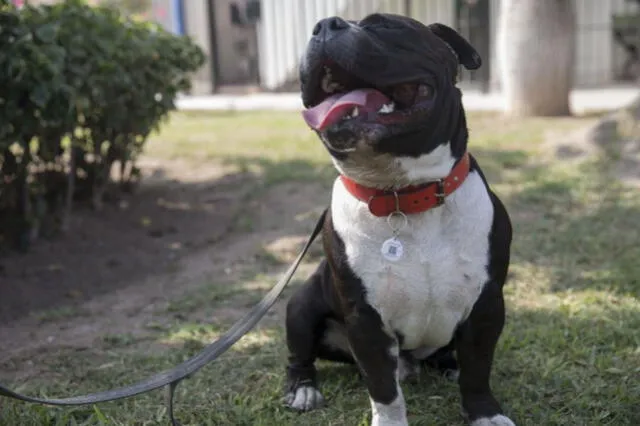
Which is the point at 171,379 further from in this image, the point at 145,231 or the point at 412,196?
the point at 145,231

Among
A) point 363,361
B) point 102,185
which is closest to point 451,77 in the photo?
point 363,361

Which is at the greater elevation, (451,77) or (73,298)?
(451,77)

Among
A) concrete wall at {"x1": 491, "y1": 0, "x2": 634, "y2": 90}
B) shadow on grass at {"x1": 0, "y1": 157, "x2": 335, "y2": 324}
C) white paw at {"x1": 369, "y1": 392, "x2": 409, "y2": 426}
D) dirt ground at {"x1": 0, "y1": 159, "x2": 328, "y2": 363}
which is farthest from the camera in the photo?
concrete wall at {"x1": 491, "y1": 0, "x2": 634, "y2": 90}

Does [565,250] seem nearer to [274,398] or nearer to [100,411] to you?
[274,398]

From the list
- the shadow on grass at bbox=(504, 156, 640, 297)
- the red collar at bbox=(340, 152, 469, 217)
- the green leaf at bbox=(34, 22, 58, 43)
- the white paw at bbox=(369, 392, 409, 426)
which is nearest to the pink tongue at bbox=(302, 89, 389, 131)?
the red collar at bbox=(340, 152, 469, 217)

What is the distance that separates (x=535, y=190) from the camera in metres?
6.07

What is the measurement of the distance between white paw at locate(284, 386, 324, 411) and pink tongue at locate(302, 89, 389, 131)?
1184 millimetres

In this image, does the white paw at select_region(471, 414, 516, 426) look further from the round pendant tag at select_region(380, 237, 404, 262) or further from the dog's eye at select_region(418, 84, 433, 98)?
the dog's eye at select_region(418, 84, 433, 98)

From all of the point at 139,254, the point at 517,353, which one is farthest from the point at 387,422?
the point at 139,254

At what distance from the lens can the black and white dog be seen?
2311 mm

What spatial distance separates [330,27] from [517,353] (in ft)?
5.72

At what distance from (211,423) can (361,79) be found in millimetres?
1422

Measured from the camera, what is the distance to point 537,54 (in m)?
8.59

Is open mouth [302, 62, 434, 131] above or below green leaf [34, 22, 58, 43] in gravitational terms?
below
